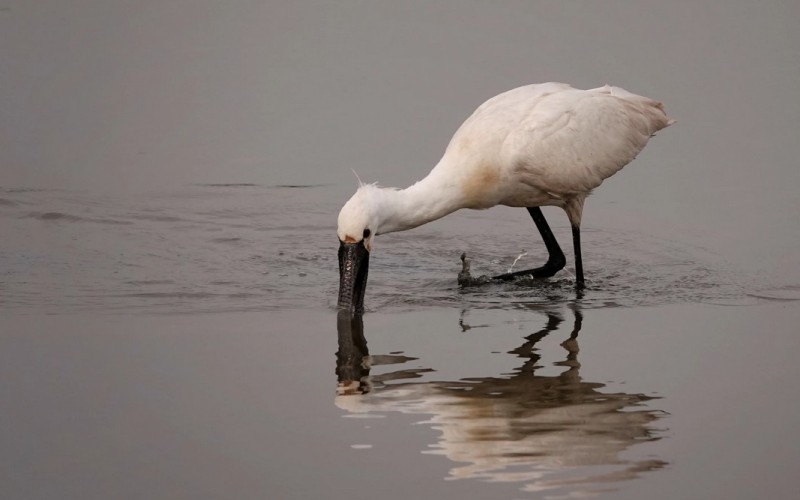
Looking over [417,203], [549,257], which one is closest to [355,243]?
[417,203]

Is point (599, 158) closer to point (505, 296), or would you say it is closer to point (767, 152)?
point (505, 296)

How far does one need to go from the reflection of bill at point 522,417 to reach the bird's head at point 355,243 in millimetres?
891

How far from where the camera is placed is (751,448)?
746 cm

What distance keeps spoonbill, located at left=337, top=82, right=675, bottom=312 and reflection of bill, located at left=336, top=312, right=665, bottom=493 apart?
1.16 metres

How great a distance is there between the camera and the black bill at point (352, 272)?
999 centimetres

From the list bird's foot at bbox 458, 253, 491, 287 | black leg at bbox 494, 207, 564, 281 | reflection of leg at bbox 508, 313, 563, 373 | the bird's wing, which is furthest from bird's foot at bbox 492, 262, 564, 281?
reflection of leg at bbox 508, 313, 563, 373

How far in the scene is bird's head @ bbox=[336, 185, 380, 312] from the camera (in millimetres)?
9953

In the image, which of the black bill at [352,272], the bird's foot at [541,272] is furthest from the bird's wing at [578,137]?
the black bill at [352,272]

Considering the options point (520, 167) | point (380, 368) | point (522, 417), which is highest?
point (520, 167)

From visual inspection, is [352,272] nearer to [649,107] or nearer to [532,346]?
[532,346]

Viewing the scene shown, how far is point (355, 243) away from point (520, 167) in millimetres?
1806

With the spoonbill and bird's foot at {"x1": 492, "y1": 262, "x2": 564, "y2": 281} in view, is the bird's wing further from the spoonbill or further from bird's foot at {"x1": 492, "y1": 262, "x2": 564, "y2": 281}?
bird's foot at {"x1": 492, "y1": 262, "x2": 564, "y2": 281}

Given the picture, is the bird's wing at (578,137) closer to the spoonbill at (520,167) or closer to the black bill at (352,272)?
the spoonbill at (520,167)

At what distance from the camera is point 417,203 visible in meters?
10.7
